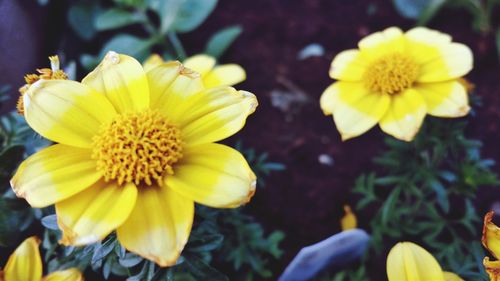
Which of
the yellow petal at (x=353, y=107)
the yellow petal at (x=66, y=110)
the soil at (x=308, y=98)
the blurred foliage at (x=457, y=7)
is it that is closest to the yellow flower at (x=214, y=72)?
the yellow petal at (x=353, y=107)

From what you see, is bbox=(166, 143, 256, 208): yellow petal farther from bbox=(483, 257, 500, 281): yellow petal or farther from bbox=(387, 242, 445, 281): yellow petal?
bbox=(483, 257, 500, 281): yellow petal

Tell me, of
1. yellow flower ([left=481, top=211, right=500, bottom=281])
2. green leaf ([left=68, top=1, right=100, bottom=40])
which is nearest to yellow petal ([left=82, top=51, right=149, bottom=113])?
yellow flower ([left=481, top=211, right=500, bottom=281])

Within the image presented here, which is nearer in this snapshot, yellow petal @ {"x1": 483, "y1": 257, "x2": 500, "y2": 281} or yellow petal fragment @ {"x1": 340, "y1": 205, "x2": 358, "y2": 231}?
yellow petal @ {"x1": 483, "y1": 257, "x2": 500, "y2": 281}

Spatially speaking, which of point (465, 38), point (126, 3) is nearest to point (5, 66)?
point (126, 3)

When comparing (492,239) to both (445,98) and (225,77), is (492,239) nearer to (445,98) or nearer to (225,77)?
(445,98)

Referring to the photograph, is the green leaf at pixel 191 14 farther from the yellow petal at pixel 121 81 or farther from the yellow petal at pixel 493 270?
the yellow petal at pixel 493 270

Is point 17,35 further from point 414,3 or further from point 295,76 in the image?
point 414,3
